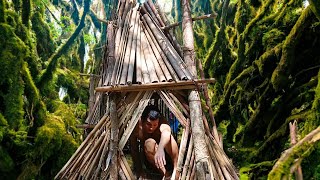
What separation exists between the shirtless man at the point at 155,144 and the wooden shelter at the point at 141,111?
27cm

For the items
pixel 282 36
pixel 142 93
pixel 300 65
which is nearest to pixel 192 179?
pixel 142 93

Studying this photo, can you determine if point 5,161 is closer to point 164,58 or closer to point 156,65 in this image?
point 156,65

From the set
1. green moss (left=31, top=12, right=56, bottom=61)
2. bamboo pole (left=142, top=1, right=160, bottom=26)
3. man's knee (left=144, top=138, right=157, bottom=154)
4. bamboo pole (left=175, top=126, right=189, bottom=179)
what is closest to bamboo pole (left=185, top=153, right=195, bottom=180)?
bamboo pole (left=175, top=126, right=189, bottom=179)

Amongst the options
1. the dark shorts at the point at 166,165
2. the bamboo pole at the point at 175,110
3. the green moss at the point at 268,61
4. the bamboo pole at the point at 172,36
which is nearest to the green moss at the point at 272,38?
the green moss at the point at 268,61

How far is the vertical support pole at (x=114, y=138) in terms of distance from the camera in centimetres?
425

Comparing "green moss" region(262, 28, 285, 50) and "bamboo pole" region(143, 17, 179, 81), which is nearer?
"bamboo pole" region(143, 17, 179, 81)

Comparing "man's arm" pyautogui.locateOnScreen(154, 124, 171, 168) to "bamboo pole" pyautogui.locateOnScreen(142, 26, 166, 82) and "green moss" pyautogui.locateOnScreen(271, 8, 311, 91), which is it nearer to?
"bamboo pole" pyautogui.locateOnScreen(142, 26, 166, 82)

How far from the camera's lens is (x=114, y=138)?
4387 millimetres

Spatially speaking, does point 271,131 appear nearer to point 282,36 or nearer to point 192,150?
point 282,36

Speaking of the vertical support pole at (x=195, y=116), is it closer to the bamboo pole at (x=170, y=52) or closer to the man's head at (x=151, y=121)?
the bamboo pole at (x=170, y=52)

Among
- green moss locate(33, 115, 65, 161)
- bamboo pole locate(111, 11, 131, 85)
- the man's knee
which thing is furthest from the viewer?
green moss locate(33, 115, 65, 161)

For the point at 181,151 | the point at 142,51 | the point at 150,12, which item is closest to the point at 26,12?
the point at 150,12

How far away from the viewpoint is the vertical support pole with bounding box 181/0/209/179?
4066mm

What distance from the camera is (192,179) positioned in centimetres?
407
